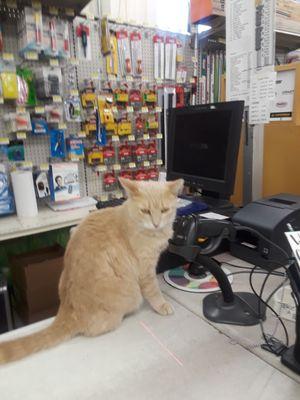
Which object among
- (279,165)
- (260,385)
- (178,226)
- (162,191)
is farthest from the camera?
(279,165)

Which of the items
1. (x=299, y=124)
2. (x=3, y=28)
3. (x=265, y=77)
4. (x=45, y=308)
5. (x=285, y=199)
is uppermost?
(x=3, y=28)

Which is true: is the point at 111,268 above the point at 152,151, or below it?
below

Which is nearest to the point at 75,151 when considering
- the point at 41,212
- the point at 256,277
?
the point at 41,212

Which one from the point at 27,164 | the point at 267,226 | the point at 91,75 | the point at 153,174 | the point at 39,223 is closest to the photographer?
the point at 267,226

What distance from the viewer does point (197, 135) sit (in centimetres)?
142

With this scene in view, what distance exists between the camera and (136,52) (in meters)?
2.09

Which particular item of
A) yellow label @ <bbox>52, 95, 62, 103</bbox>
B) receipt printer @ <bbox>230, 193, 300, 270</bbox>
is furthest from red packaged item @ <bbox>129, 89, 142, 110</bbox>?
receipt printer @ <bbox>230, 193, 300, 270</bbox>

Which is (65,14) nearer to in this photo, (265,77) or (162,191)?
(265,77)

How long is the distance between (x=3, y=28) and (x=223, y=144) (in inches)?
57.1

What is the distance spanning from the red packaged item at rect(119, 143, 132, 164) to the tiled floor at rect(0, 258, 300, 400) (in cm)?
145

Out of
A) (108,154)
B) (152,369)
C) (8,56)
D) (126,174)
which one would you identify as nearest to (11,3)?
(8,56)

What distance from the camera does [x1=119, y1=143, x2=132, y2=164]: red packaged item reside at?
7.04 feet

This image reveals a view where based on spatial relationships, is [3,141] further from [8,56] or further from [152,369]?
[152,369]

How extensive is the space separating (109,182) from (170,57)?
1.03m
